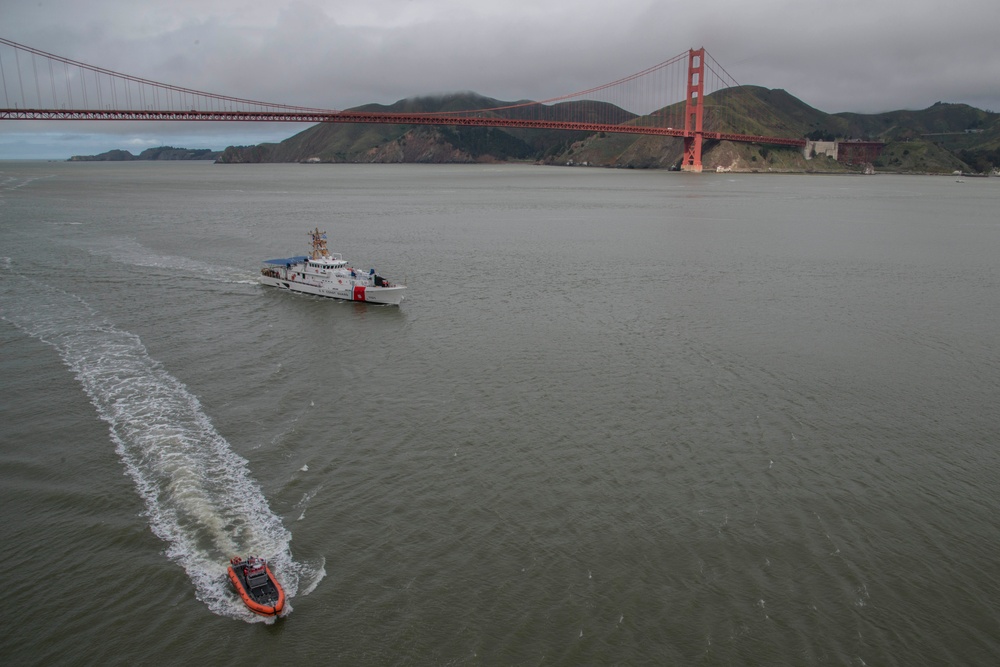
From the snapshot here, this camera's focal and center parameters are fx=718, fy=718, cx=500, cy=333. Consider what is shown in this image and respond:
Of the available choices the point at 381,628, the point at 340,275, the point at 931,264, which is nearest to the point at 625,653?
the point at 381,628

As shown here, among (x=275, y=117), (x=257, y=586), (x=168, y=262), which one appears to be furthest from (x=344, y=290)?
(x=275, y=117)

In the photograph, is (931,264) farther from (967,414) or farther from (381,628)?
(381,628)

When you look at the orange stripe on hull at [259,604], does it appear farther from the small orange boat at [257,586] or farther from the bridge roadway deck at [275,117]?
the bridge roadway deck at [275,117]

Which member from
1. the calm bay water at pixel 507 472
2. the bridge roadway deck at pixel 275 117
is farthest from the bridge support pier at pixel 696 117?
the calm bay water at pixel 507 472

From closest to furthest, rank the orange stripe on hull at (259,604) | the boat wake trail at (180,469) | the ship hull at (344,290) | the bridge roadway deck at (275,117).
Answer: the orange stripe on hull at (259,604), the boat wake trail at (180,469), the ship hull at (344,290), the bridge roadway deck at (275,117)

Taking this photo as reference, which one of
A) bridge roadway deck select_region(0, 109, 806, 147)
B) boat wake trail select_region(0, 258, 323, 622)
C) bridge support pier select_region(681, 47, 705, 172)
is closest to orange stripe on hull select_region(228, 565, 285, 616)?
boat wake trail select_region(0, 258, 323, 622)

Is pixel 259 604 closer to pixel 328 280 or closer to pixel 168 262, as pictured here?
pixel 328 280
